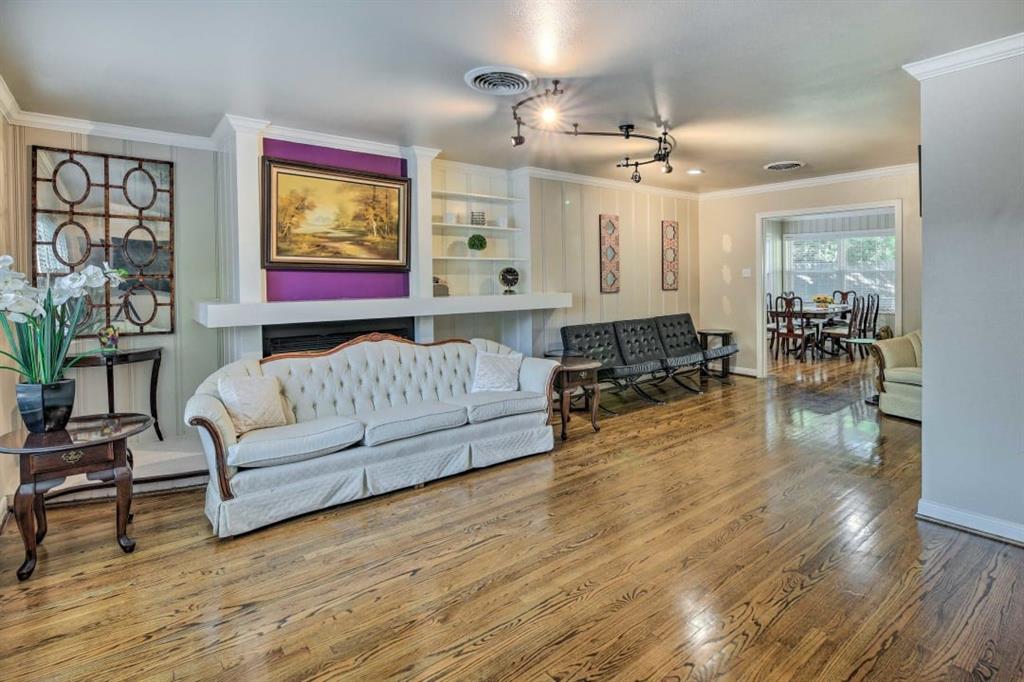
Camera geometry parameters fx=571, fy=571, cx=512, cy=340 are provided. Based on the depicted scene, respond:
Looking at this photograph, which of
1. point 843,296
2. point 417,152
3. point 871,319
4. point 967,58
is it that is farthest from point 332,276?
point 843,296

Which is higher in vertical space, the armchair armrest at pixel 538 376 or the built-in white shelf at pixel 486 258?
the built-in white shelf at pixel 486 258

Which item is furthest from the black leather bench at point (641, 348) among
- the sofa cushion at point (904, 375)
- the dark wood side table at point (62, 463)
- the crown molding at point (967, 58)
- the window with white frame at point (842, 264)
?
the window with white frame at point (842, 264)

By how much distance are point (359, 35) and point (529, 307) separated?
3.33 meters

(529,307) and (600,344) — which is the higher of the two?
(529,307)

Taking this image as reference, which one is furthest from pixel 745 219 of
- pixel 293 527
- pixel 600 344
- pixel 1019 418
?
pixel 293 527

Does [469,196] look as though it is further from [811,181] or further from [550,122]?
[811,181]

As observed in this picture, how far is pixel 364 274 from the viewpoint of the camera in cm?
487

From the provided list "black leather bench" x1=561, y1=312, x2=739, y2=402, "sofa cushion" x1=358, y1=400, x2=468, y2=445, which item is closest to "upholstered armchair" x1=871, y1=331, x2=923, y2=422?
"black leather bench" x1=561, y1=312, x2=739, y2=402

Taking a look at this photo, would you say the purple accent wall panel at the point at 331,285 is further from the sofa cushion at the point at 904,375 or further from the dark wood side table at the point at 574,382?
the sofa cushion at the point at 904,375

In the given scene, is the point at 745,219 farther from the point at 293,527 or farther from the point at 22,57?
the point at 22,57

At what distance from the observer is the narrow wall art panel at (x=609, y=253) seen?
6691 millimetres

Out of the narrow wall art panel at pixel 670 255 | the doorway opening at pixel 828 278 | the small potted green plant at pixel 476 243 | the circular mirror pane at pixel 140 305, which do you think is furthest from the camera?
the doorway opening at pixel 828 278

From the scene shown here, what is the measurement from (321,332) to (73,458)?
210cm

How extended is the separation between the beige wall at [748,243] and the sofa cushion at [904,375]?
138 cm
